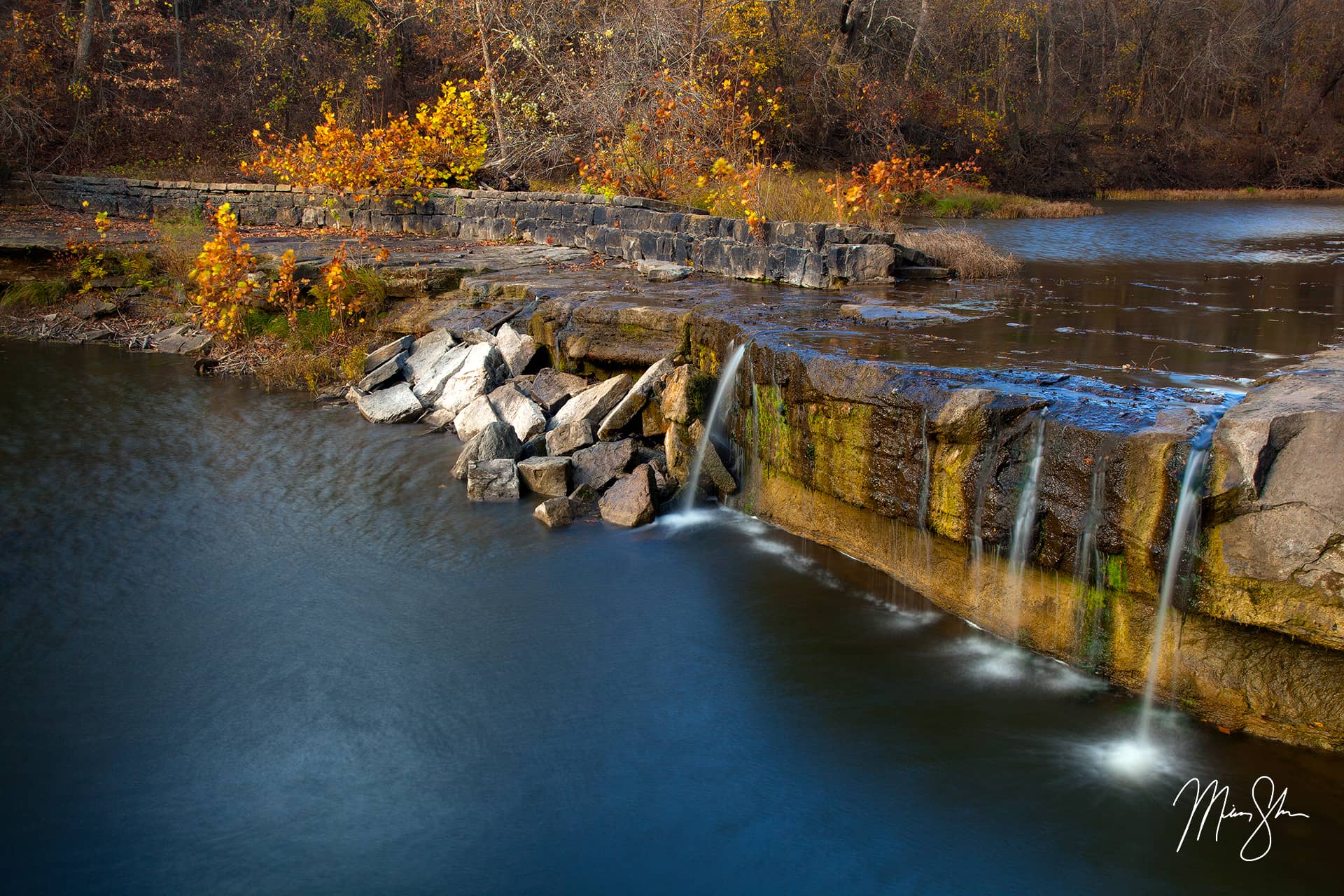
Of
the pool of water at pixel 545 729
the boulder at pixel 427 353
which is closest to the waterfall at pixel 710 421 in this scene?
the pool of water at pixel 545 729

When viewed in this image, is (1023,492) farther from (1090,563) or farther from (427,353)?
(427,353)

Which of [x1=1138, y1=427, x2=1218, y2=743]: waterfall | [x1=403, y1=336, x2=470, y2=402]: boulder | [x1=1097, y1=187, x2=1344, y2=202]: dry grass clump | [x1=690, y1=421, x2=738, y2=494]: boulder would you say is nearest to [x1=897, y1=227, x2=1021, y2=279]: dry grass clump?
[x1=690, y1=421, x2=738, y2=494]: boulder

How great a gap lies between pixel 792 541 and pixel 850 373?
52.7 inches

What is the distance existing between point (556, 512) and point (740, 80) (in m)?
13.6

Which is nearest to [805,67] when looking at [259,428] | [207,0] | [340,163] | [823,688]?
[340,163]

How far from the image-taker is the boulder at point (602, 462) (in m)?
7.69

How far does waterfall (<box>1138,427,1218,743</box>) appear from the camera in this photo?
4.39 meters

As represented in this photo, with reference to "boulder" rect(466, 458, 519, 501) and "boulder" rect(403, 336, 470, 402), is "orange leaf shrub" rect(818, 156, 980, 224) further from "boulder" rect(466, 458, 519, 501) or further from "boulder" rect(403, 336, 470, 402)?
"boulder" rect(466, 458, 519, 501)

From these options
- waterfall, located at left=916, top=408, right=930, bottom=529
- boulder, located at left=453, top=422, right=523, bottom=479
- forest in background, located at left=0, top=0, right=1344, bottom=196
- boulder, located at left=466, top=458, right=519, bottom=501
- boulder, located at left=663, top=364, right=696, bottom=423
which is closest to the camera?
waterfall, located at left=916, top=408, right=930, bottom=529

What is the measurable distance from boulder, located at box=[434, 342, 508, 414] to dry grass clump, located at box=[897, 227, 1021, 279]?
4826mm

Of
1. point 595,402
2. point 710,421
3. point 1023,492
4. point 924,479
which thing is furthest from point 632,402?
point 1023,492

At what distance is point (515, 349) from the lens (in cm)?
990

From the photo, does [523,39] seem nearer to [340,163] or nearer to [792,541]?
[340,163]
